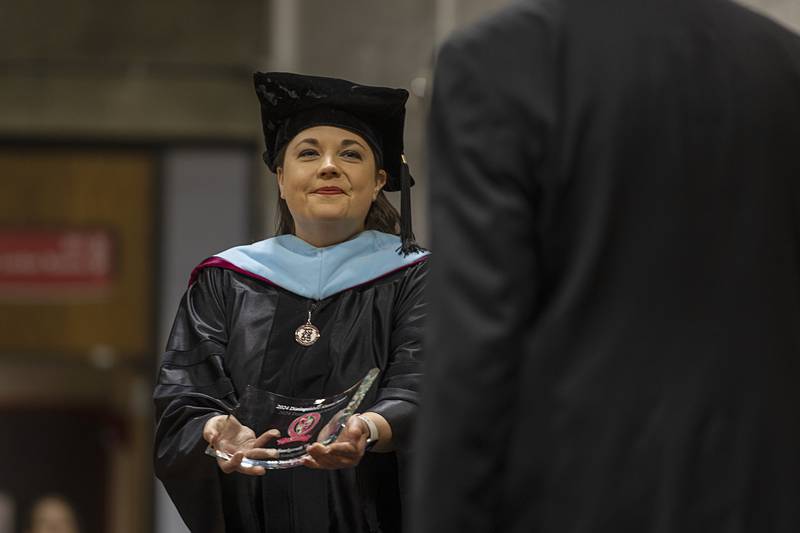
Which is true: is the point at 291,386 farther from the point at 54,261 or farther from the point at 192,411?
the point at 54,261

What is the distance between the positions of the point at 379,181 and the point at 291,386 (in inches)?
17.1

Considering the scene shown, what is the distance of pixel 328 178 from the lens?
2.77 metres

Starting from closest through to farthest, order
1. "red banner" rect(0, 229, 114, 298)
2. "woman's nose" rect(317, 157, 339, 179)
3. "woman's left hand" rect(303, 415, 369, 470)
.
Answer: "woman's left hand" rect(303, 415, 369, 470)
"woman's nose" rect(317, 157, 339, 179)
"red banner" rect(0, 229, 114, 298)

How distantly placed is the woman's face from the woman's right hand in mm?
414

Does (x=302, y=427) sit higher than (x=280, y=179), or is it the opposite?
(x=280, y=179)

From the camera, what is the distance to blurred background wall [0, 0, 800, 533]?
8.20m

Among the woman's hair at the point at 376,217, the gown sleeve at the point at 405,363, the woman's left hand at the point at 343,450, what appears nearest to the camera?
the woman's left hand at the point at 343,450

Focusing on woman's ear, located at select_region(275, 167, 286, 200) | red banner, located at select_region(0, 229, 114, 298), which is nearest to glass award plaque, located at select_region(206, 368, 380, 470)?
woman's ear, located at select_region(275, 167, 286, 200)

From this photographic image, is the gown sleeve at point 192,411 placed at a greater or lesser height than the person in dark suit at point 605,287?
lesser

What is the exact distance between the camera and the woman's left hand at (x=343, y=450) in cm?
245

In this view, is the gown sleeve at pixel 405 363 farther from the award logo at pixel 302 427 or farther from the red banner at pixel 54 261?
the red banner at pixel 54 261

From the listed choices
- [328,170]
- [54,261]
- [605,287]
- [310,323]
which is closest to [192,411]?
[310,323]

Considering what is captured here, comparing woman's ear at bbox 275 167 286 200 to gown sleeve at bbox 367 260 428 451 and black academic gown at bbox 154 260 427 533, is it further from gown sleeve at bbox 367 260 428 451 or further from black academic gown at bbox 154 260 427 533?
gown sleeve at bbox 367 260 428 451

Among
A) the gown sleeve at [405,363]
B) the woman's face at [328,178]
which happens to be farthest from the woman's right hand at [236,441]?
the woman's face at [328,178]
